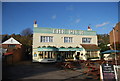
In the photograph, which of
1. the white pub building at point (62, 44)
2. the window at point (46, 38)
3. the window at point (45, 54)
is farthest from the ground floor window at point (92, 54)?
the window at point (46, 38)

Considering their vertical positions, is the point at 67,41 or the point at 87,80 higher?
the point at 67,41

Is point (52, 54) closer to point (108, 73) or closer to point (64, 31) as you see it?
point (64, 31)

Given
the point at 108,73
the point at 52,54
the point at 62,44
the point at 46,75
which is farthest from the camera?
the point at 62,44

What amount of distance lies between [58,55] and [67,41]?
3585 mm

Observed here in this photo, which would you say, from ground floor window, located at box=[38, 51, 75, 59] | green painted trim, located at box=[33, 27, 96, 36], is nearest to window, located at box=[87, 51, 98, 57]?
ground floor window, located at box=[38, 51, 75, 59]

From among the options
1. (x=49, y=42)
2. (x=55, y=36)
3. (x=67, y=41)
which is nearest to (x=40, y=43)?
(x=49, y=42)

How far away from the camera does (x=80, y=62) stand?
18.2 meters

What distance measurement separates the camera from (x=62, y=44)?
77.7ft

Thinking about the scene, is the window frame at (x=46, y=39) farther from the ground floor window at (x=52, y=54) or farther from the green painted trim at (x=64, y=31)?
the ground floor window at (x=52, y=54)

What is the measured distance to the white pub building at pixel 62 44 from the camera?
21.3 metres

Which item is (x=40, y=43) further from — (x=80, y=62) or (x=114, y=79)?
(x=114, y=79)

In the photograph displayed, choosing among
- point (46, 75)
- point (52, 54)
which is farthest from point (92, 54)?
point (46, 75)

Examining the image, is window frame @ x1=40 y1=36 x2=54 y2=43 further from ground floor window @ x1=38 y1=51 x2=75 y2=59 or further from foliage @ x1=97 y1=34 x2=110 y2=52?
foliage @ x1=97 y1=34 x2=110 y2=52

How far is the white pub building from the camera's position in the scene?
838 inches
